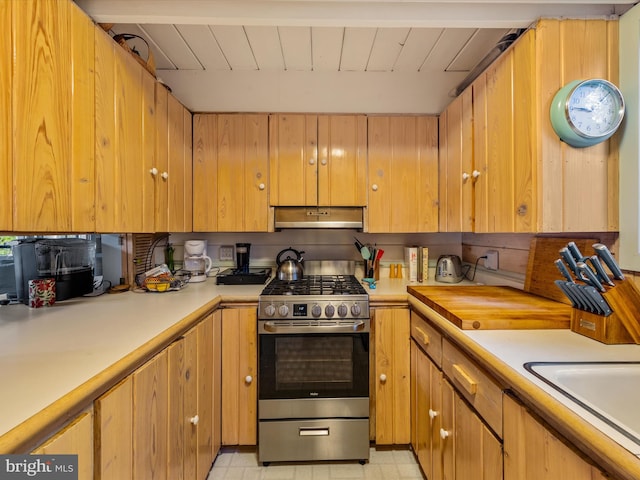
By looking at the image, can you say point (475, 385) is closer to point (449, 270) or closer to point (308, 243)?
point (449, 270)

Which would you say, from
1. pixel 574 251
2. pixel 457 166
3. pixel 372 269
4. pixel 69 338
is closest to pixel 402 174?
pixel 457 166

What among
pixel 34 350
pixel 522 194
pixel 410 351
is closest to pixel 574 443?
pixel 522 194

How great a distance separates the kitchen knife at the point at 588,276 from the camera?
971 millimetres

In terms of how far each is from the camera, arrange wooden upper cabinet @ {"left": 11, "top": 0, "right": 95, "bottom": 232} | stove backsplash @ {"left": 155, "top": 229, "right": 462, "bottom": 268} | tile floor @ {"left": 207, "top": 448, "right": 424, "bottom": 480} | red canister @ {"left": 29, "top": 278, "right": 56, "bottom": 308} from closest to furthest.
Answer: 1. wooden upper cabinet @ {"left": 11, "top": 0, "right": 95, "bottom": 232}
2. red canister @ {"left": 29, "top": 278, "right": 56, "bottom": 308}
3. tile floor @ {"left": 207, "top": 448, "right": 424, "bottom": 480}
4. stove backsplash @ {"left": 155, "top": 229, "right": 462, "bottom": 268}

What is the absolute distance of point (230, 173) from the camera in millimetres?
2074

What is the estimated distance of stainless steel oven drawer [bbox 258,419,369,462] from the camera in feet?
5.45

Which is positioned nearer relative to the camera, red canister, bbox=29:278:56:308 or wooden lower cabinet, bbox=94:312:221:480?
wooden lower cabinet, bbox=94:312:221:480

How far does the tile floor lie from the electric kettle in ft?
3.57

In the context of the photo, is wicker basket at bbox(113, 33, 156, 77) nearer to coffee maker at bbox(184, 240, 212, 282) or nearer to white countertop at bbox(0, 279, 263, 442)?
coffee maker at bbox(184, 240, 212, 282)

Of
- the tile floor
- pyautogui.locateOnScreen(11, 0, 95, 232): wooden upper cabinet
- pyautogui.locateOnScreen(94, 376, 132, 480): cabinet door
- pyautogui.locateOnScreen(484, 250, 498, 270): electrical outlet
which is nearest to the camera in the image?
pyautogui.locateOnScreen(94, 376, 132, 480): cabinet door

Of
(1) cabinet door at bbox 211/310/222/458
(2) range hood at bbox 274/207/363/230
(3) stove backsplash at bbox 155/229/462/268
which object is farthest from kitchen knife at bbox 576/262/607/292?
(1) cabinet door at bbox 211/310/222/458

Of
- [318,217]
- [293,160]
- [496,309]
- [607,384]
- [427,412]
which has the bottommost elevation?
[427,412]

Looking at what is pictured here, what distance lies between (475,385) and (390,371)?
78 centimetres

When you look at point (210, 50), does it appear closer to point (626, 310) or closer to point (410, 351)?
point (410, 351)
